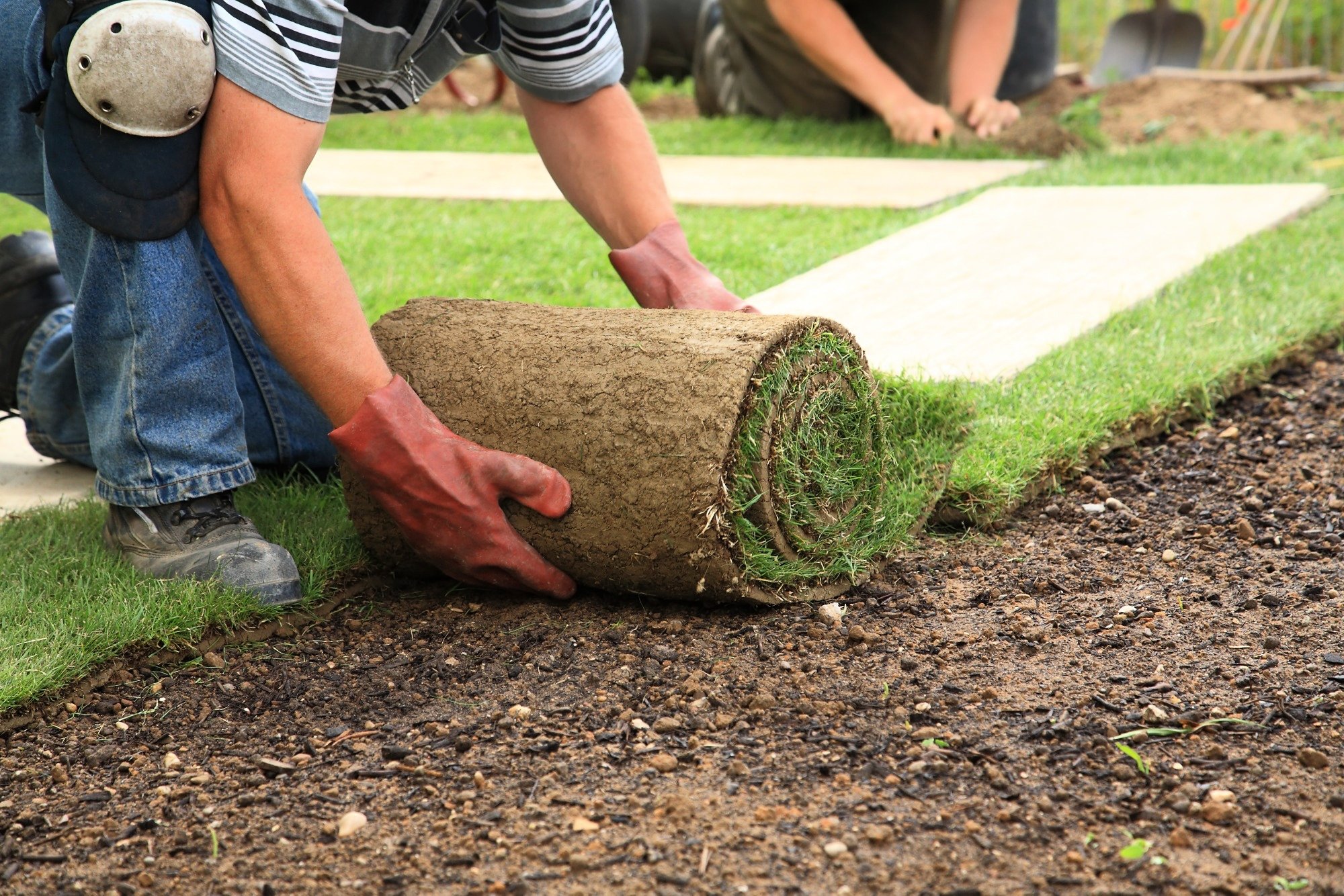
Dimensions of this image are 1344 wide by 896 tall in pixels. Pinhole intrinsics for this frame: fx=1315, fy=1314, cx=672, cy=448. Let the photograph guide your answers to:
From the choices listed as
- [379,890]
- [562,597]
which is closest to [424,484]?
[562,597]

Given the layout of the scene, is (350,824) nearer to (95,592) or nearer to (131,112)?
(95,592)

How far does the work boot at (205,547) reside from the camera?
2145mm

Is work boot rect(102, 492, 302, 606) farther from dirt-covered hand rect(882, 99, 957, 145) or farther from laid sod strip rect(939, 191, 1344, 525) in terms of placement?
dirt-covered hand rect(882, 99, 957, 145)

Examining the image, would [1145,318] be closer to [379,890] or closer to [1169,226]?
[1169,226]

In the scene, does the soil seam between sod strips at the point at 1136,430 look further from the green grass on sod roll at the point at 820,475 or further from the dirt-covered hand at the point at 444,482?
the dirt-covered hand at the point at 444,482

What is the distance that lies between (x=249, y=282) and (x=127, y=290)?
0.92ft

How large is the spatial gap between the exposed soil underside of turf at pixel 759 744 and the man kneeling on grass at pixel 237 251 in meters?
0.25

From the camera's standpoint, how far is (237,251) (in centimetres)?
197

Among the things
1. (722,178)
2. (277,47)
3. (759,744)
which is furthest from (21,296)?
(722,178)

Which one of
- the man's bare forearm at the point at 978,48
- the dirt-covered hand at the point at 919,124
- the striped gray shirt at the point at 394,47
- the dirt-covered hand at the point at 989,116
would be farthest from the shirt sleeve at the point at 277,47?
the man's bare forearm at the point at 978,48

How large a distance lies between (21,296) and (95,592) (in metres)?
0.98

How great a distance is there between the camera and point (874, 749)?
1677 mm

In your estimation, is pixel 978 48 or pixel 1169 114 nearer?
pixel 978 48

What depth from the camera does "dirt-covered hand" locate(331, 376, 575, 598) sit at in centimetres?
199
